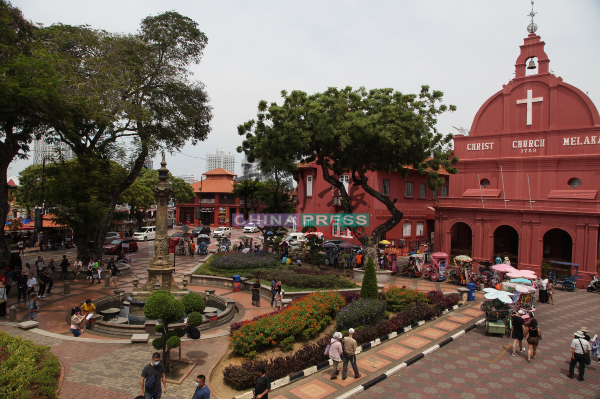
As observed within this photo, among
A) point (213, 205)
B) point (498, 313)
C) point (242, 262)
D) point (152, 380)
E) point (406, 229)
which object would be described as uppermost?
point (213, 205)

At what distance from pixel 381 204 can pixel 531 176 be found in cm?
1145

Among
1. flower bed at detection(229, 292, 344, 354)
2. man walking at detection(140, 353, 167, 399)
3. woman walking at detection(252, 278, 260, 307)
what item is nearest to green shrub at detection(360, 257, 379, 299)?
flower bed at detection(229, 292, 344, 354)

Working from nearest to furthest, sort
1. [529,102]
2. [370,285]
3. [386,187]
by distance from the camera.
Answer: [370,285]
[529,102]
[386,187]

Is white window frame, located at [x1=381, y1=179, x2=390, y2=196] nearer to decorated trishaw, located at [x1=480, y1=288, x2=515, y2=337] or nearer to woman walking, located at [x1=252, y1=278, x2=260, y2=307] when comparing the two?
woman walking, located at [x1=252, y1=278, x2=260, y2=307]

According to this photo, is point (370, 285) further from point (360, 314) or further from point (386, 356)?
point (386, 356)

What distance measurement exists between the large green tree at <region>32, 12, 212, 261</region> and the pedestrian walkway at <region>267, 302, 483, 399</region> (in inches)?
645

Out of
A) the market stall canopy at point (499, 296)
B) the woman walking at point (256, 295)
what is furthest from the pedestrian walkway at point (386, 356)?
the woman walking at point (256, 295)

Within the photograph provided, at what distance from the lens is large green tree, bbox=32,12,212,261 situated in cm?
2081

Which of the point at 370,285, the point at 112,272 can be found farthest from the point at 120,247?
the point at 370,285

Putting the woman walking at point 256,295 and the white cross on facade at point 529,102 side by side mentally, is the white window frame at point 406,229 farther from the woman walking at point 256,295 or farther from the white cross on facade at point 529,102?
the woman walking at point 256,295

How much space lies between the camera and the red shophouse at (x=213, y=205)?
205ft

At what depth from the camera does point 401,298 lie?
1583 cm

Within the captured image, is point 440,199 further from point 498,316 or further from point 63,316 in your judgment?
point 63,316

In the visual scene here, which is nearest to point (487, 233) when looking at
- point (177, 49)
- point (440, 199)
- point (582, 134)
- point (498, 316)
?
point (440, 199)
